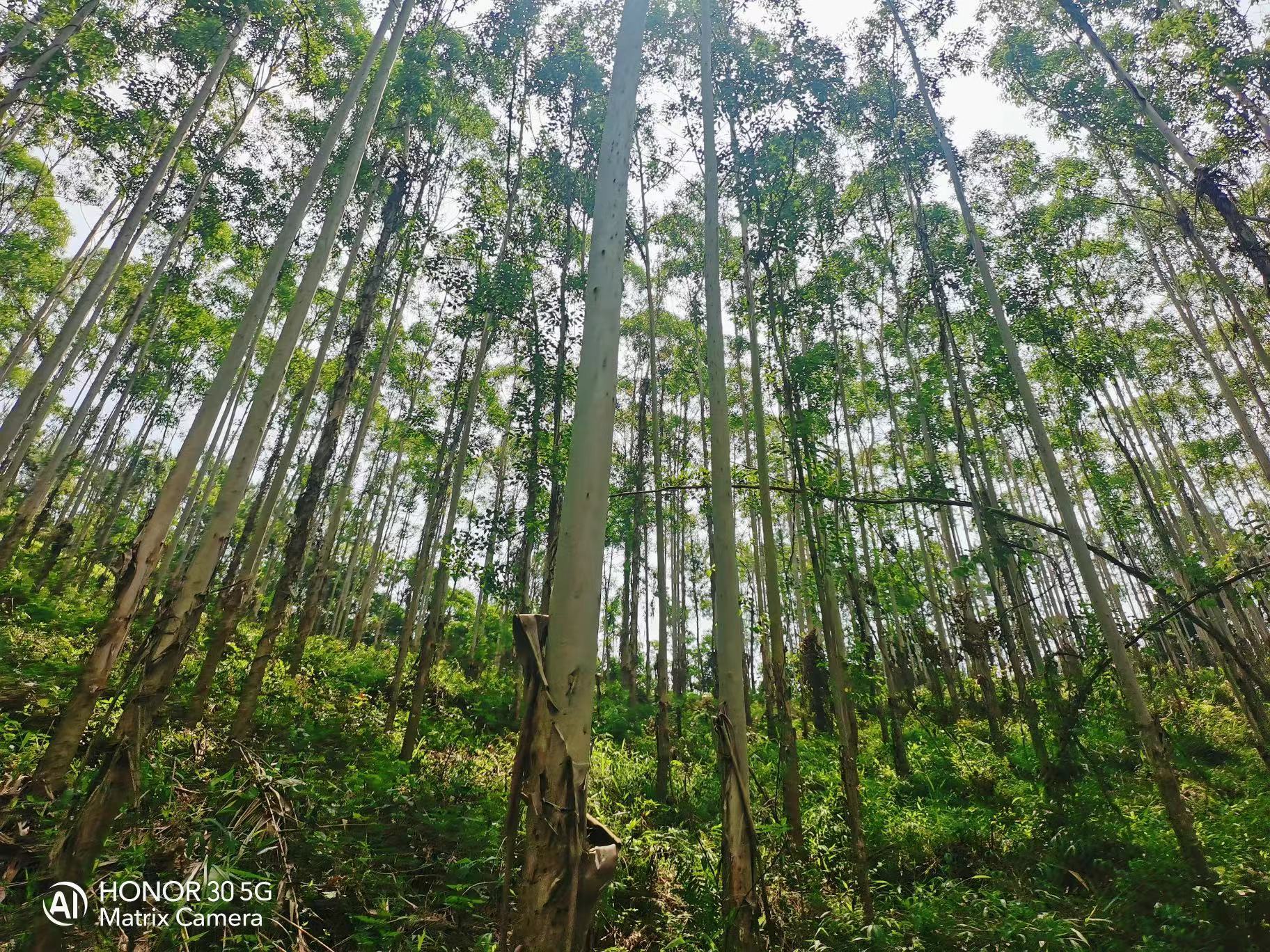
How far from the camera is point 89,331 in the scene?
36.6 feet

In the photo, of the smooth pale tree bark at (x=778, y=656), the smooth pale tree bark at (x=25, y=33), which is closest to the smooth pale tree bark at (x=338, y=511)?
the smooth pale tree bark at (x=25, y=33)

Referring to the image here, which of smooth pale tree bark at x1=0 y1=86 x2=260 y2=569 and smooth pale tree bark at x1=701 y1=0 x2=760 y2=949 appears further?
smooth pale tree bark at x1=0 y1=86 x2=260 y2=569

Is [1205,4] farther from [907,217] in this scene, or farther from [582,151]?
[582,151]

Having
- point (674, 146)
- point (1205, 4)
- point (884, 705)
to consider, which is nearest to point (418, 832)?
point (674, 146)

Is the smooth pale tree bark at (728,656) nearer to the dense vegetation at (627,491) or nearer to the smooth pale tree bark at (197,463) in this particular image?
the dense vegetation at (627,491)

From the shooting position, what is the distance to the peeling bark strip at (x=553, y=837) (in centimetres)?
154

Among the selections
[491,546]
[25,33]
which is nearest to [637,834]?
[491,546]

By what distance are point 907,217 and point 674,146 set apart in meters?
5.34

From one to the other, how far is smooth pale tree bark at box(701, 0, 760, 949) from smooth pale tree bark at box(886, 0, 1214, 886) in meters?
3.40

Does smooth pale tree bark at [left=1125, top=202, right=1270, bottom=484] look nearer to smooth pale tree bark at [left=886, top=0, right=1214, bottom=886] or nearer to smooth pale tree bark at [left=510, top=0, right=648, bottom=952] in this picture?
smooth pale tree bark at [left=886, top=0, right=1214, bottom=886]

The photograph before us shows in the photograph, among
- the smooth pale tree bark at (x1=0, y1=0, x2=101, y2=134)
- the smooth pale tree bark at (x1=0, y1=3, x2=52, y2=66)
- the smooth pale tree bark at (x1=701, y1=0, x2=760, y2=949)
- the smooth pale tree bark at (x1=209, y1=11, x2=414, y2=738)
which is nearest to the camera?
the smooth pale tree bark at (x1=701, y1=0, x2=760, y2=949)

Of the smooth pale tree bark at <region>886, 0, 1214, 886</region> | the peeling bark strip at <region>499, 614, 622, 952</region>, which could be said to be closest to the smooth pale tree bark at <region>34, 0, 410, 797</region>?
the peeling bark strip at <region>499, 614, 622, 952</region>

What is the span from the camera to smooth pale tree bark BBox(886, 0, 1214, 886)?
4.43m

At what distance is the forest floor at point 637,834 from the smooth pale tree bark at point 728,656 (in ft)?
0.73
